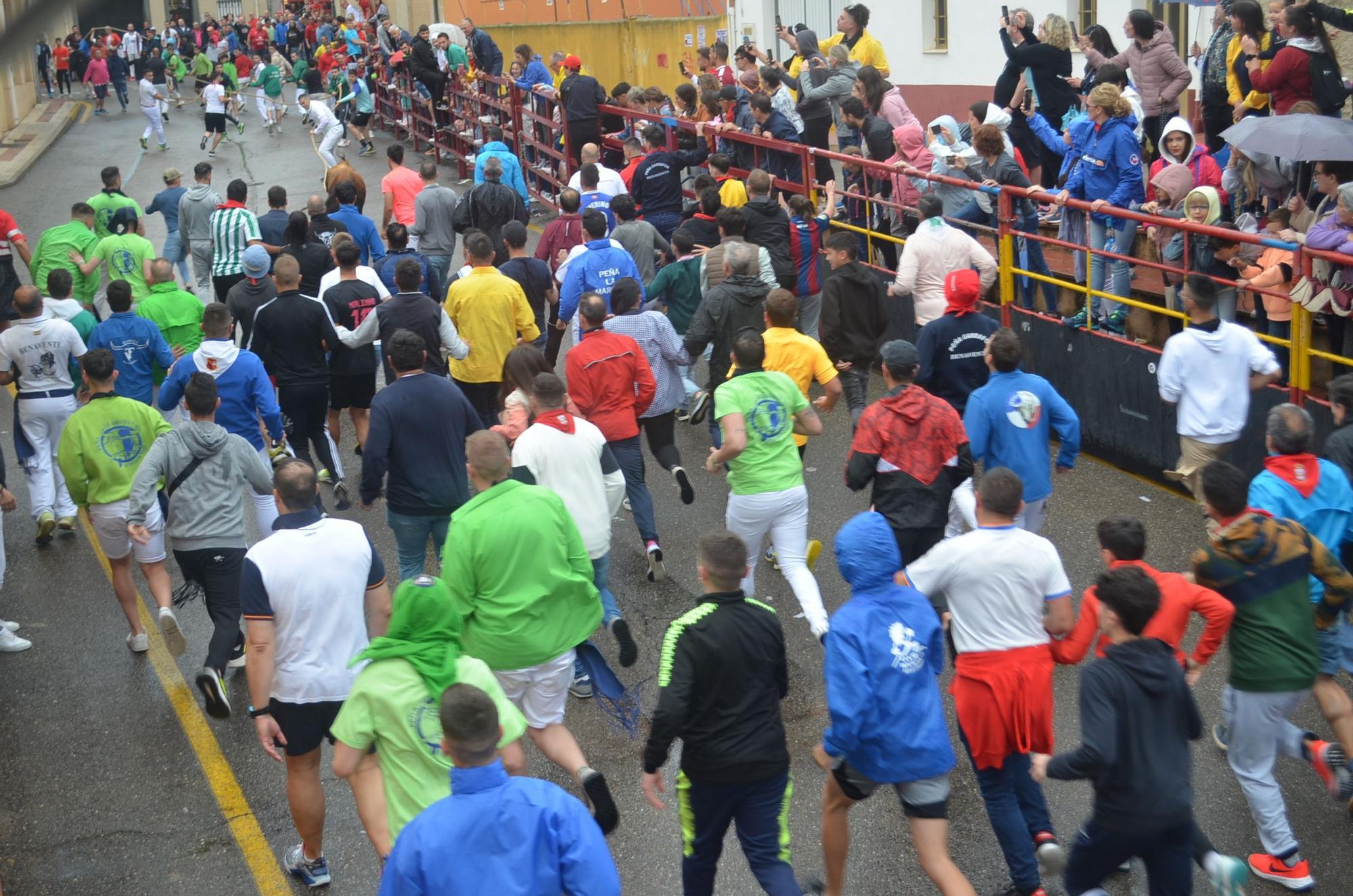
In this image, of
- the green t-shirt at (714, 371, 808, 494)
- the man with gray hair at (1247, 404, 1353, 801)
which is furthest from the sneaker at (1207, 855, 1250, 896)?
the green t-shirt at (714, 371, 808, 494)

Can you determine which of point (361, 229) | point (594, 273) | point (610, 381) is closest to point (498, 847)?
point (610, 381)

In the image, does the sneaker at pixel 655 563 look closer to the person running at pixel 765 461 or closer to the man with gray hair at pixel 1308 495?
the person running at pixel 765 461

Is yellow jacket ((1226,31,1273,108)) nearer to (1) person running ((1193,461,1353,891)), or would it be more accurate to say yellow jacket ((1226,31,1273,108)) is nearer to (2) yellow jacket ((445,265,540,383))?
(2) yellow jacket ((445,265,540,383))

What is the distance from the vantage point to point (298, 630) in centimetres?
543

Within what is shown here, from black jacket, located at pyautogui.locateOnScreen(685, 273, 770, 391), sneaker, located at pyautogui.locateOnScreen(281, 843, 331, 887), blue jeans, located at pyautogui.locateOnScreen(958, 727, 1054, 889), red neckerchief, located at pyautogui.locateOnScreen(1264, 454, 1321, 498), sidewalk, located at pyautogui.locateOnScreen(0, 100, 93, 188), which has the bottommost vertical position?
sneaker, located at pyautogui.locateOnScreen(281, 843, 331, 887)

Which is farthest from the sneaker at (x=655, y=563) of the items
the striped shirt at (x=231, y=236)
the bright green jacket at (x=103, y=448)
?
the striped shirt at (x=231, y=236)

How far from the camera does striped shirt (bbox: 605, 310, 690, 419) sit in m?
8.80

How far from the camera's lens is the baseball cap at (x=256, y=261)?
9.98 meters

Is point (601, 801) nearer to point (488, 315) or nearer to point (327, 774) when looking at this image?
point (327, 774)

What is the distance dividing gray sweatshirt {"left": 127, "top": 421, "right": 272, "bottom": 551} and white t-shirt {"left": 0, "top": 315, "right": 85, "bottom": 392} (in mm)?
2746

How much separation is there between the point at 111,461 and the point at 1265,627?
5989 millimetres

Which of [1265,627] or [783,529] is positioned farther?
[783,529]

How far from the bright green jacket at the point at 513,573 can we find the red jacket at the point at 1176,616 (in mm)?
2051

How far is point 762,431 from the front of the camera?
7.16m
